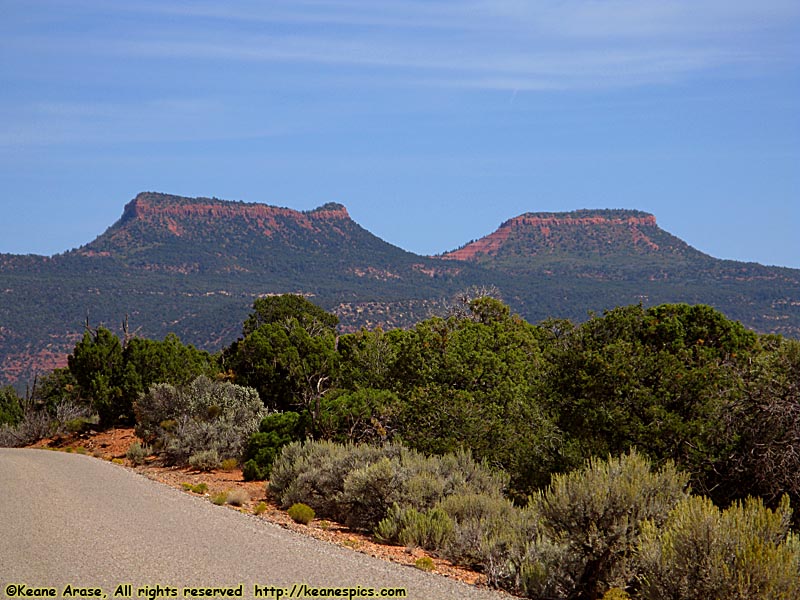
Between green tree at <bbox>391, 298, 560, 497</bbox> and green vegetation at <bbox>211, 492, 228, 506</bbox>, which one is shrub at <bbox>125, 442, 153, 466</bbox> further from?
green vegetation at <bbox>211, 492, 228, 506</bbox>

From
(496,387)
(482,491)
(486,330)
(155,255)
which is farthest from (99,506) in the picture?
(155,255)

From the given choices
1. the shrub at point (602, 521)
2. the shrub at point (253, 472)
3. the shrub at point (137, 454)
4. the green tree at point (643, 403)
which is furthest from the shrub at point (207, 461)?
the shrub at point (602, 521)

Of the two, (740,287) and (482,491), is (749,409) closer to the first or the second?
(482,491)

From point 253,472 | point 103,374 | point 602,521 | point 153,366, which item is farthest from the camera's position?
point 103,374

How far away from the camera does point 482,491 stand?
51.4 ft

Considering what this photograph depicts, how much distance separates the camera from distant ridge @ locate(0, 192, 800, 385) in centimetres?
11400

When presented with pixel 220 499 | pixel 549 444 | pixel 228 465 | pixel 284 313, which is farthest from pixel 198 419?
pixel 284 313

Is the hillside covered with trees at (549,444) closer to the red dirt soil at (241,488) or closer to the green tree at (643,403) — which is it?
the green tree at (643,403)

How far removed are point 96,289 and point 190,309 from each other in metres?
14.8

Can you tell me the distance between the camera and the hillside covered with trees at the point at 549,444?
9.88 meters

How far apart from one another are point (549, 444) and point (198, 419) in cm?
1458

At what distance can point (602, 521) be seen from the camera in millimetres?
10391

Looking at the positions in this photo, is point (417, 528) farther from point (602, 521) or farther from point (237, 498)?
point (237, 498)

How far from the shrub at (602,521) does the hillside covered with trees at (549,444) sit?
24 mm
